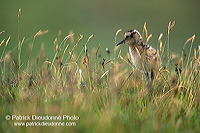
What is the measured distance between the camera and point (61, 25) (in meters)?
16.4

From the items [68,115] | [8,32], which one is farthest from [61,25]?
[68,115]

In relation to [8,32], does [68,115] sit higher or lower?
lower

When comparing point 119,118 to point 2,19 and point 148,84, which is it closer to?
point 148,84

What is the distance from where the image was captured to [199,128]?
3604mm

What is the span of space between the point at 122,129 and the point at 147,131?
24cm

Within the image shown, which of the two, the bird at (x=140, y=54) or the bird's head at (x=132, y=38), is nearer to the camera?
the bird at (x=140, y=54)

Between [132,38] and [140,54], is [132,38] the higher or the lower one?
the higher one

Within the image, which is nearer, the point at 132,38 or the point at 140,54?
the point at 140,54

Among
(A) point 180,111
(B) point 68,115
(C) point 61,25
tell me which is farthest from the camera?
(C) point 61,25

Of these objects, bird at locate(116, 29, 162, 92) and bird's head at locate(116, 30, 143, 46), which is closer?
bird at locate(116, 29, 162, 92)

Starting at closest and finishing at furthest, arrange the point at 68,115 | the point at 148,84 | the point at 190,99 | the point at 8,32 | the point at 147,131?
the point at 147,131, the point at 68,115, the point at 190,99, the point at 148,84, the point at 8,32

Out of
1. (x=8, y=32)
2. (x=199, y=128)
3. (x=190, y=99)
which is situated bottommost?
(x=199, y=128)

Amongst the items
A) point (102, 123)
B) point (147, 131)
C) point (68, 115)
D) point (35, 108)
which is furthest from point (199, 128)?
point (35, 108)

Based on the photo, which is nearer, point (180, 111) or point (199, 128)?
point (199, 128)
